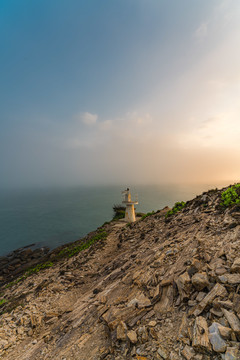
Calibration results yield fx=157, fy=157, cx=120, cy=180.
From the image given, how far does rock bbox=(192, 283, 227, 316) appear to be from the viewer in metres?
4.27

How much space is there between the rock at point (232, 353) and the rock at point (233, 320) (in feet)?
1.05

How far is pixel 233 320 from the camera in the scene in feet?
11.6

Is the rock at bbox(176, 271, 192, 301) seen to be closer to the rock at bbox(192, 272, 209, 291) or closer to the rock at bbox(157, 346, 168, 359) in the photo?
the rock at bbox(192, 272, 209, 291)

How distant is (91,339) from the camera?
568cm

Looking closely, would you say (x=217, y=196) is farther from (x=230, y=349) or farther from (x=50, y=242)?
(x=50, y=242)

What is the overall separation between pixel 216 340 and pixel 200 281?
66.1 inches

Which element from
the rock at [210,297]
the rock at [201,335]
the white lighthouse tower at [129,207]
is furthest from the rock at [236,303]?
the white lighthouse tower at [129,207]

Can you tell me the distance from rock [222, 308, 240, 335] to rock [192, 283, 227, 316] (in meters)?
0.47

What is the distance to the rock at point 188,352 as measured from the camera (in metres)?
3.43

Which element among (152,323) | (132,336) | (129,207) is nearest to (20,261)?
(129,207)

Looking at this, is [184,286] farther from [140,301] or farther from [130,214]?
[130,214]

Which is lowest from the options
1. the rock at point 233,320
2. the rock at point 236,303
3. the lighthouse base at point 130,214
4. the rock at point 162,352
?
the lighthouse base at point 130,214

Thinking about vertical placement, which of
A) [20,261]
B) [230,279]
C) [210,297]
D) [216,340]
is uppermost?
[230,279]

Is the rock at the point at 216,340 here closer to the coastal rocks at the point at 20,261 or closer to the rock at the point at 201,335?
the rock at the point at 201,335
